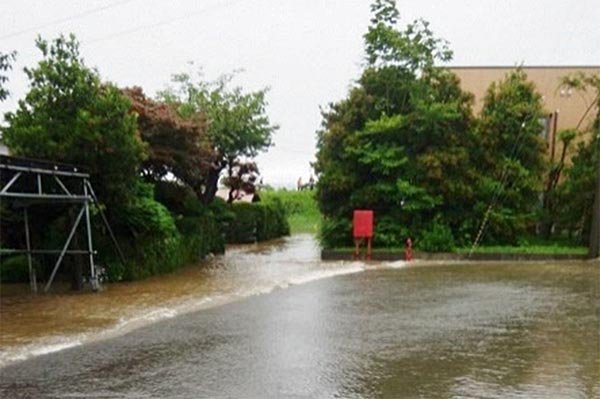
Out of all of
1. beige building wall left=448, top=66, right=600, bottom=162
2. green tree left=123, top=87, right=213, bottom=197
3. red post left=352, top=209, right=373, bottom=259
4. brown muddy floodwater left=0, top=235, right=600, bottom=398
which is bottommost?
brown muddy floodwater left=0, top=235, right=600, bottom=398

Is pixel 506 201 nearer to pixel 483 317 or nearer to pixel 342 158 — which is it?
pixel 342 158

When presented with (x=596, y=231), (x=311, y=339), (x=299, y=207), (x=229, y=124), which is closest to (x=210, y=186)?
(x=229, y=124)

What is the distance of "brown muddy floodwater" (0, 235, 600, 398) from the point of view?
18.8 ft

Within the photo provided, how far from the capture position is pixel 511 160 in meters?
18.6

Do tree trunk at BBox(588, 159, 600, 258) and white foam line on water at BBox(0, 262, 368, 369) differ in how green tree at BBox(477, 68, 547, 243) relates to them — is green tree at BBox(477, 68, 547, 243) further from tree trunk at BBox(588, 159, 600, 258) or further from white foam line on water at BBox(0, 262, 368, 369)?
white foam line on water at BBox(0, 262, 368, 369)

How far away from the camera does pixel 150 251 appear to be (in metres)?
Answer: 14.2

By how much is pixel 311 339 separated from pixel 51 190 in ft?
23.3

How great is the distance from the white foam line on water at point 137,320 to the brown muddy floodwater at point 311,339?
0.10 feet

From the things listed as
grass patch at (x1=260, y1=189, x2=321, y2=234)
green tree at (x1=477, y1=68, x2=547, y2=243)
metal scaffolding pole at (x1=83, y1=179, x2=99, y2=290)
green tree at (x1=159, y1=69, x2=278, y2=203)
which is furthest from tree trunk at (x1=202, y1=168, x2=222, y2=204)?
grass patch at (x1=260, y1=189, x2=321, y2=234)

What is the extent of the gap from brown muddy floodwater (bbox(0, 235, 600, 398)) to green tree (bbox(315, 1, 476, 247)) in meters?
5.10

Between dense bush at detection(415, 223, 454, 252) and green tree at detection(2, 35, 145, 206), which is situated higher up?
green tree at detection(2, 35, 145, 206)

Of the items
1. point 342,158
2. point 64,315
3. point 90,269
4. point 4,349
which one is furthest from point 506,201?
point 4,349

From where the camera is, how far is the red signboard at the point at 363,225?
57.3ft

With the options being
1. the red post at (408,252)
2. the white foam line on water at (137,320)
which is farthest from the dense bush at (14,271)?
the red post at (408,252)
